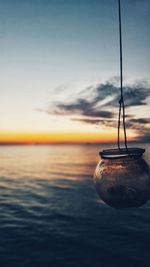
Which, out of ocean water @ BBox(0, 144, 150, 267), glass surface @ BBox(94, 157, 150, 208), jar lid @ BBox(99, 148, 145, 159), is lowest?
ocean water @ BBox(0, 144, 150, 267)

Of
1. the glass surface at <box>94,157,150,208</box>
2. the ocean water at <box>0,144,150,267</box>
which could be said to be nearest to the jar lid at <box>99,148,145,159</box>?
the glass surface at <box>94,157,150,208</box>

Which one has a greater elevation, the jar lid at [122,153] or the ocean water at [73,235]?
the jar lid at [122,153]

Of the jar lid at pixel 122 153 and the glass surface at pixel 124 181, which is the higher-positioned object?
the jar lid at pixel 122 153

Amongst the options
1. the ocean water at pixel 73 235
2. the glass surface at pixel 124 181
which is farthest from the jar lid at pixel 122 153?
the ocean water at pixel 73 235

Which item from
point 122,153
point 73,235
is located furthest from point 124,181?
point 73,235

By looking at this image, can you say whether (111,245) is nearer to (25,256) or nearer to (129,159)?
(25,256)

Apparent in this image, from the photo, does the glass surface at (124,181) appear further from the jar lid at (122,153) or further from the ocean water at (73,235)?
the ocean water at (73,235)

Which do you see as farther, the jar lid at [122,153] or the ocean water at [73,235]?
the ocean water at [73,235]

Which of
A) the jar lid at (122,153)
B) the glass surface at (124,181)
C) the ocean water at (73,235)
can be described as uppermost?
the jar lid at (122,153)

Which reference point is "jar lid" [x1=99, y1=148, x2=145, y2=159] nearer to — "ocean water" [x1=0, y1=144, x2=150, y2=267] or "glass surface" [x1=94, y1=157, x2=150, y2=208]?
"glass surface" [x1=94, y1=157, x2=150, y2=208]

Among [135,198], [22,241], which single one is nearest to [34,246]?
[22,241]

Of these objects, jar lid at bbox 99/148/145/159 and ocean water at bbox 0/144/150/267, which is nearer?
jar lid at bbox 99/148/145/159

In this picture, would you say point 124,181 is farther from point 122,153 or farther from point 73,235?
point 73,235

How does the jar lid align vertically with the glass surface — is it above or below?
above
